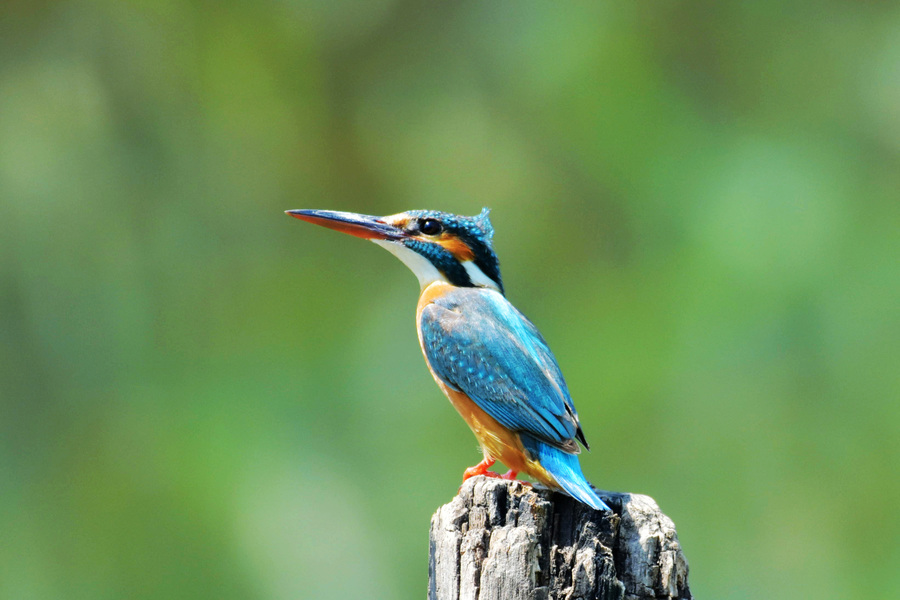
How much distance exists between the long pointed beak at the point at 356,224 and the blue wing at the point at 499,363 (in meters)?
0.33

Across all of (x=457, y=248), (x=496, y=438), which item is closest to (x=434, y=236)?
(x=457, y=248)

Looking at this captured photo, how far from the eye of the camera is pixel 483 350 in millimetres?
2795

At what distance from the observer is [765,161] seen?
21.1 feet

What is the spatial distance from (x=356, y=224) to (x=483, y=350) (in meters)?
0.72

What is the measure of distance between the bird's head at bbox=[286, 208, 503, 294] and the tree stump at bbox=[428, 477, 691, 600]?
1191 mm

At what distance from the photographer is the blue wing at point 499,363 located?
2604 millimetres

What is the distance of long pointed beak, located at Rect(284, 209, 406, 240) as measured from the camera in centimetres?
317

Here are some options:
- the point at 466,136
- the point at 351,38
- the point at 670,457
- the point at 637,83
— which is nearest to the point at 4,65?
the point at 351,38

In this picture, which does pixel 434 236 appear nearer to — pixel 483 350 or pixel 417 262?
pixel 417 262

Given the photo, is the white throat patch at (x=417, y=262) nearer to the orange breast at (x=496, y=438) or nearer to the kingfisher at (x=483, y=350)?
the kingfisher at (x=483, y=350)

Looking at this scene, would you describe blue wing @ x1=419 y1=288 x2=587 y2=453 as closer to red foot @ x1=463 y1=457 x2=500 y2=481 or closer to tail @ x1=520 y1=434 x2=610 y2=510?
tail @ x1=520 y1=434 x2=610 y2=510

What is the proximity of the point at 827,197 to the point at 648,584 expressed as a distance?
5.23 m

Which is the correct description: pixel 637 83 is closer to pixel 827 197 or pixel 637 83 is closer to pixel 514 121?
pixel 514 121

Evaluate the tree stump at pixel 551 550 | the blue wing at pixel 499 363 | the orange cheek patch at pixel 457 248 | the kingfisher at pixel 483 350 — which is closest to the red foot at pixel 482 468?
the kingfisher at pixel 483 350
